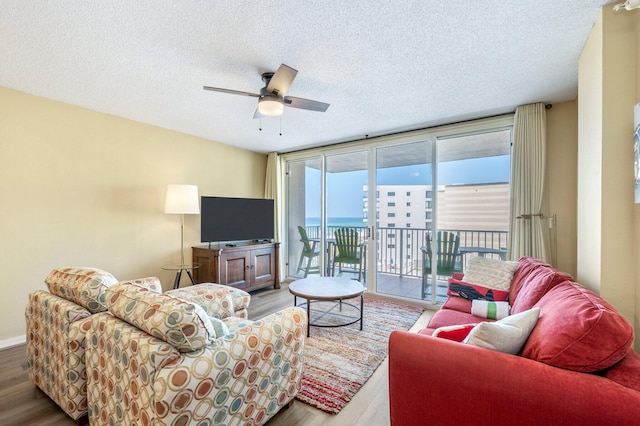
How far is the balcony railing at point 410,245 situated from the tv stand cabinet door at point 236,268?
4.18ft

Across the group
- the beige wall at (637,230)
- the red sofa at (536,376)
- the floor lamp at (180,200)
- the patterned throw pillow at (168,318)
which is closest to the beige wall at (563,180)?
the beige wall at (637,230)

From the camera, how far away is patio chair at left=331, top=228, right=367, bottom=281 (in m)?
4.20

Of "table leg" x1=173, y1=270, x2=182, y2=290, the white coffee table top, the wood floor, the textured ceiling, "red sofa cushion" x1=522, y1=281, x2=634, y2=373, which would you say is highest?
the textured ceiling

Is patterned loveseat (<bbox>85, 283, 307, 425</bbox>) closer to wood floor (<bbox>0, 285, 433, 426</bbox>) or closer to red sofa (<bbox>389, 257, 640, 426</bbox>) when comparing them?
wood floor (<bbox>0, 285, 433, 426</bbox>)

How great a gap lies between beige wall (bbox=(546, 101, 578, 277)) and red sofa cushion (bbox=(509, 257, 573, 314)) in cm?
79

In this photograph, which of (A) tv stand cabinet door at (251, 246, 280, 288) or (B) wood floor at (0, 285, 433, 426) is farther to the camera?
(A) tv stand cabinet door at (251, 246, 280, 288)

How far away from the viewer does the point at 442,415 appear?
107 centimetres

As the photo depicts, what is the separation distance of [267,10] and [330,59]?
24.3 inches

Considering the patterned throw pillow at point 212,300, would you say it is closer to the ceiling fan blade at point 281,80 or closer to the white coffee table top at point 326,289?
the white coffee table top at point 326,289

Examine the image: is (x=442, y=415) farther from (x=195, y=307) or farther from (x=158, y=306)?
(x=158, y=306)

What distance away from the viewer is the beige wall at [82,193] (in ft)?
8.35

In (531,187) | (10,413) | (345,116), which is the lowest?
(10,413)

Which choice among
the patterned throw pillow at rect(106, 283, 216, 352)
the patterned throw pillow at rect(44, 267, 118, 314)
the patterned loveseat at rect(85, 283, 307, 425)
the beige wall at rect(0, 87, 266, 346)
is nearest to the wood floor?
the patterned loveseat at rect(85, 283, 307, 425)

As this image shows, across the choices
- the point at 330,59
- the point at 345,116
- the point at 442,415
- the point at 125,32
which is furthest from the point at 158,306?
the point at 345,116
